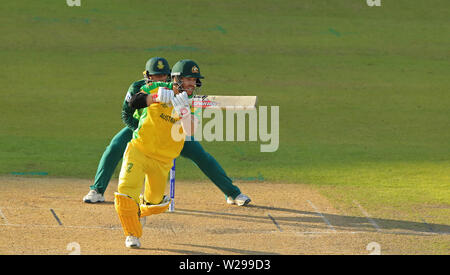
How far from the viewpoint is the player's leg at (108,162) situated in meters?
10.7

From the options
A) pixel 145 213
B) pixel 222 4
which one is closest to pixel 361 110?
pixel 222 4

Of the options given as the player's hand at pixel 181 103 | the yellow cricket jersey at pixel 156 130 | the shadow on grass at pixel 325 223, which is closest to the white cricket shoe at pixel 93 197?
the shadow on grass at pixel 325 223

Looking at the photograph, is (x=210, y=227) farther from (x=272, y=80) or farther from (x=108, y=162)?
(x=272, y=80)

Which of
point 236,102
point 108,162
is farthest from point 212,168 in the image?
point 236,102

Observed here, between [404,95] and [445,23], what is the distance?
685cm

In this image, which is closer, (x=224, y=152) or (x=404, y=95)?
(x=224, y=152)

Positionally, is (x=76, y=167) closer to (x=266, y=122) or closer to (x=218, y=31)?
(x=266, y=122)

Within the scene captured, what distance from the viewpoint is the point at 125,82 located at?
68.9 feet

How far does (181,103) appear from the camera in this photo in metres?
8.19

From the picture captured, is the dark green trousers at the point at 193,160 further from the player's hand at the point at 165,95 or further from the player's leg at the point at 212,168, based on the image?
the player's hand at the point at 165,95

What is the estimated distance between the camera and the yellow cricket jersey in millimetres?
8773

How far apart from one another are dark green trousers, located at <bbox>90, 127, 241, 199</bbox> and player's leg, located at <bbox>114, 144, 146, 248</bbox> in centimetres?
192

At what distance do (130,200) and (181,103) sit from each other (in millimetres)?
1313

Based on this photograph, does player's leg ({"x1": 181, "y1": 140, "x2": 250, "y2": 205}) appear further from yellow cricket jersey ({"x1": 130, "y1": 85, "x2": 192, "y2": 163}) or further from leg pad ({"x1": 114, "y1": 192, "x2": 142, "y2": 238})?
leg pad ({"x1": 114, "y1": 192, "x2": 142, "y2": 238})
